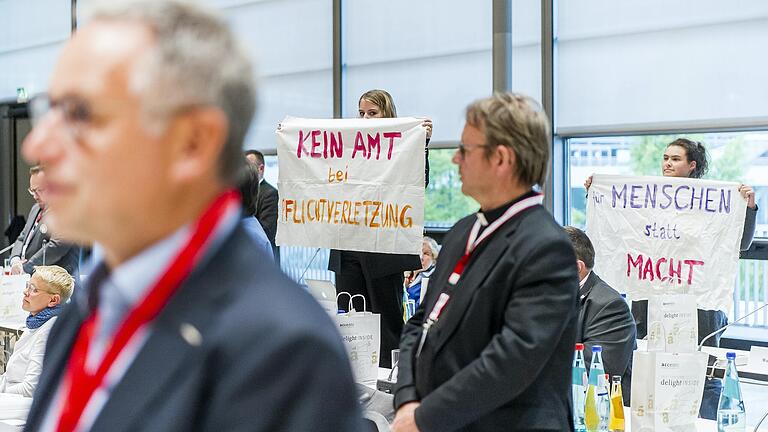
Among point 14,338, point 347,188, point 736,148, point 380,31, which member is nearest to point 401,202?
point 347,188

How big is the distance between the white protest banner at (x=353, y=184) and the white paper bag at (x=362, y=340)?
2.26 feet

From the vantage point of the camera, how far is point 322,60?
23.6 feet

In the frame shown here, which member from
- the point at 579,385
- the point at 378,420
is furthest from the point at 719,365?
the point at 378,420

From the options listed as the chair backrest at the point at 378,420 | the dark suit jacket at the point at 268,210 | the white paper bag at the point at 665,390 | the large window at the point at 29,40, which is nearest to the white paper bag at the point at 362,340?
the chair backrest at the point at 378,420

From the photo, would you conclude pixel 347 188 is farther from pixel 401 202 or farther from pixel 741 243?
pixel 741 243

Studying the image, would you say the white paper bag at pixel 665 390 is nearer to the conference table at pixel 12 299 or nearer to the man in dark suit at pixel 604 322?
the man in dark suit at pixel 604 322

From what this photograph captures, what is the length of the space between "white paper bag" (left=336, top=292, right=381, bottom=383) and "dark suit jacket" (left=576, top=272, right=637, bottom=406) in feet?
2.23

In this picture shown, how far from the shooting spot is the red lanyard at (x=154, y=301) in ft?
2.49

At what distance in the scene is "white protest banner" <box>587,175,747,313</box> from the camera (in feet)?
12.5

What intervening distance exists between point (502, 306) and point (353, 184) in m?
2.18

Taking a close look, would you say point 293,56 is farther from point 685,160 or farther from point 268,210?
point 685,160

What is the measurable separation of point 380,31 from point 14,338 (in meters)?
3.50

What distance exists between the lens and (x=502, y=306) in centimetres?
203

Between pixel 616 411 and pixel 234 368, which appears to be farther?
pixel 616 411
